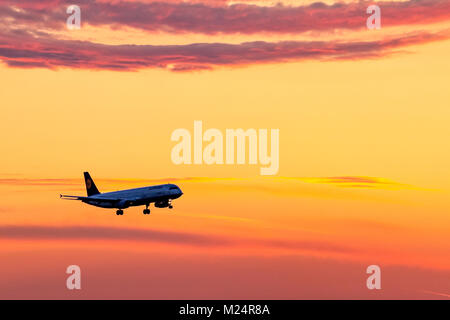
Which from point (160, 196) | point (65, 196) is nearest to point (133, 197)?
point (160, 196)

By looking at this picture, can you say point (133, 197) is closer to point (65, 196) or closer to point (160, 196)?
point (160, 196)

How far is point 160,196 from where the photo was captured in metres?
192

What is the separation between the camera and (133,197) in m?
194

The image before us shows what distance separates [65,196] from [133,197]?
822 inches

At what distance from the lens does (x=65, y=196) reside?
7480 inches

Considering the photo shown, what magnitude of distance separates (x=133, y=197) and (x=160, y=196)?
9.00m

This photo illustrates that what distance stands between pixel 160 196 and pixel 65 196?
29.3 metres
